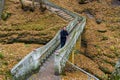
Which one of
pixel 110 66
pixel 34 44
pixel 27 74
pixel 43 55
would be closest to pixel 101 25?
pixel 110 66

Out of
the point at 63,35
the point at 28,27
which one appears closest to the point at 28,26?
the point at 28,27

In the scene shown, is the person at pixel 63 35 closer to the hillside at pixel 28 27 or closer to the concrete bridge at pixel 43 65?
the concrete bridge at pixel 43 65

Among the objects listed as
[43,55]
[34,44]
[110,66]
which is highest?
[43,55]

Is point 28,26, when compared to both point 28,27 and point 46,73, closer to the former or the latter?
point 28,27

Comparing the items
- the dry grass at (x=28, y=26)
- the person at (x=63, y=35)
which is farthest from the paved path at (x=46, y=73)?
the dry grass at (x=28, y=26)

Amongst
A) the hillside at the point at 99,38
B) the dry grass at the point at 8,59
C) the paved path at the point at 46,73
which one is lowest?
the hillside at the point at 99,38

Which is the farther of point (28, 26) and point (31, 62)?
point (28, 26)

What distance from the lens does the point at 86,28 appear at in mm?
34094

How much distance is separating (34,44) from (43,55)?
8.06m

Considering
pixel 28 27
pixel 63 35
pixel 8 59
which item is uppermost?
pixel 63 35

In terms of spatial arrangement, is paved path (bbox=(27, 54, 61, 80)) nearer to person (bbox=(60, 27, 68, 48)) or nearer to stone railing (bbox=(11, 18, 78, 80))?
stone railing (bbox=(11, 18, 78, 80))

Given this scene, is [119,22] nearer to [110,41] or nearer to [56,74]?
[110,41]

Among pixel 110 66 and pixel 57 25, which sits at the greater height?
pixel 57 25

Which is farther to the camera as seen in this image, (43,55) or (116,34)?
(116,34)
